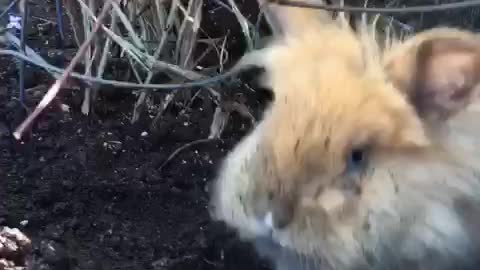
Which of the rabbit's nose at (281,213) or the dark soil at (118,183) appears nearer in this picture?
the rabbit's nose at (281,213)

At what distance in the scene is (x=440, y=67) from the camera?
149 centimetres

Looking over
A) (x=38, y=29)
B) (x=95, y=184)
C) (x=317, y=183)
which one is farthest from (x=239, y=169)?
(x=38, y=29)

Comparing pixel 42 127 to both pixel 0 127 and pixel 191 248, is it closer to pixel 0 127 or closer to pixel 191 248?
pixel 0 127

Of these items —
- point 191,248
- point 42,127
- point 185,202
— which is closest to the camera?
point 191,248

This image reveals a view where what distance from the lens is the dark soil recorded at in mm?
2068

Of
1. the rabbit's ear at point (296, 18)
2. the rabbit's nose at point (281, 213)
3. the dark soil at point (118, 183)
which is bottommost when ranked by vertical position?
the dark soil at point (118, 183)

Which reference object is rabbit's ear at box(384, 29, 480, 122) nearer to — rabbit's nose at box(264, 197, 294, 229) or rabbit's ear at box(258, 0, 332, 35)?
rabbit's ear at box(258, 0, 332, 35)

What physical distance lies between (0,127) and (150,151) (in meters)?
0.41

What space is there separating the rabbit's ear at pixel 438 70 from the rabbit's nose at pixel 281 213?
0.30 metres

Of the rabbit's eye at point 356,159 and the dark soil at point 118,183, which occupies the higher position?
the rabbit's eye at point 356,159

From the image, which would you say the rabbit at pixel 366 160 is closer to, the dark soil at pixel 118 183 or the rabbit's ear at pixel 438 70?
the rabbit's ear at pixel 438 70

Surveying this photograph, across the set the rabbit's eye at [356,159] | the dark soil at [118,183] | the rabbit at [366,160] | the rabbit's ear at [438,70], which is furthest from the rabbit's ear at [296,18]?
the dark soil at [118,183]

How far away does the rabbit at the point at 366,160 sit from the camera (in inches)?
57.0

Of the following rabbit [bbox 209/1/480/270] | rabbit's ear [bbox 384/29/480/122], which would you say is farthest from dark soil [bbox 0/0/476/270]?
rabbit's ear [bbox 384/29/480/122]
